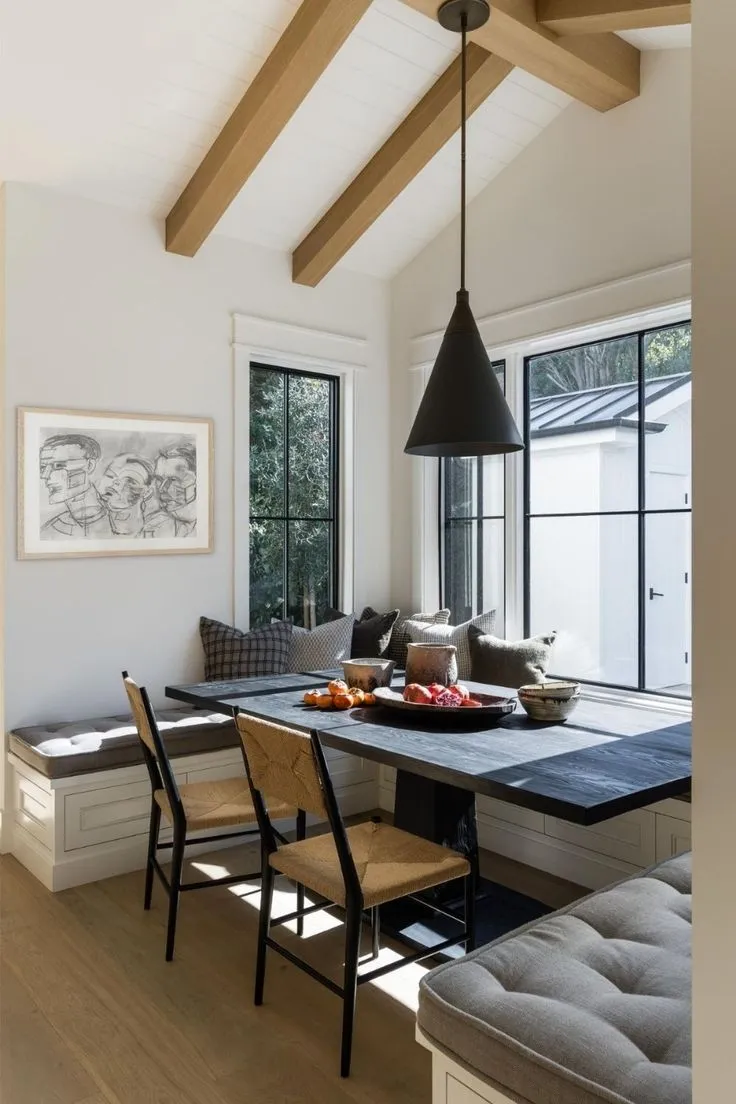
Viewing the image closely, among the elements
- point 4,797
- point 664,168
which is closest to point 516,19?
point 664,168

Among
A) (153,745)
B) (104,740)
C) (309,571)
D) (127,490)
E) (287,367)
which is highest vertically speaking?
(287,367)

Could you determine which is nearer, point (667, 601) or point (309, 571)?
point (667, 601)

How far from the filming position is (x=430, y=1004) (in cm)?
154

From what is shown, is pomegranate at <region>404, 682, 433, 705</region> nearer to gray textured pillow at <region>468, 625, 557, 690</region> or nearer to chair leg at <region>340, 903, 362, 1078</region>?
chair leg at <region>340, 903, 362, 1078</region>

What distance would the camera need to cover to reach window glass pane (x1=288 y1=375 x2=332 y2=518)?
4.65m

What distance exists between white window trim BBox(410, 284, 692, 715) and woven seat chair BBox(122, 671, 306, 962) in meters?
1.63

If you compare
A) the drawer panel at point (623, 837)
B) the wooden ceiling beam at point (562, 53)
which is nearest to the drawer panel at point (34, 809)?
the drawer panel at point (623, 837)

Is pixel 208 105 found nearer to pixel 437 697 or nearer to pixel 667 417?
pixel 667 417

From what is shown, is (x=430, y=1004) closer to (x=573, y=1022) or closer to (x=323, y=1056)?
(x=573, y=1022)

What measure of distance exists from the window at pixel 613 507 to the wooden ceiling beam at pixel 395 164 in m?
1.09

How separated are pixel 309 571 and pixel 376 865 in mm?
2527

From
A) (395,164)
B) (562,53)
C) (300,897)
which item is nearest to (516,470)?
(395,164)

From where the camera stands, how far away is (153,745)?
2.78 m

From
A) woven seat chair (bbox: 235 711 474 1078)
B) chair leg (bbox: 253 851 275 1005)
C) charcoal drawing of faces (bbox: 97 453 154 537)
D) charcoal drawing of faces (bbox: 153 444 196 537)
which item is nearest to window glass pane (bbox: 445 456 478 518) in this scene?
charcoal drawing of faces (bbox: 153 444 196 537)
